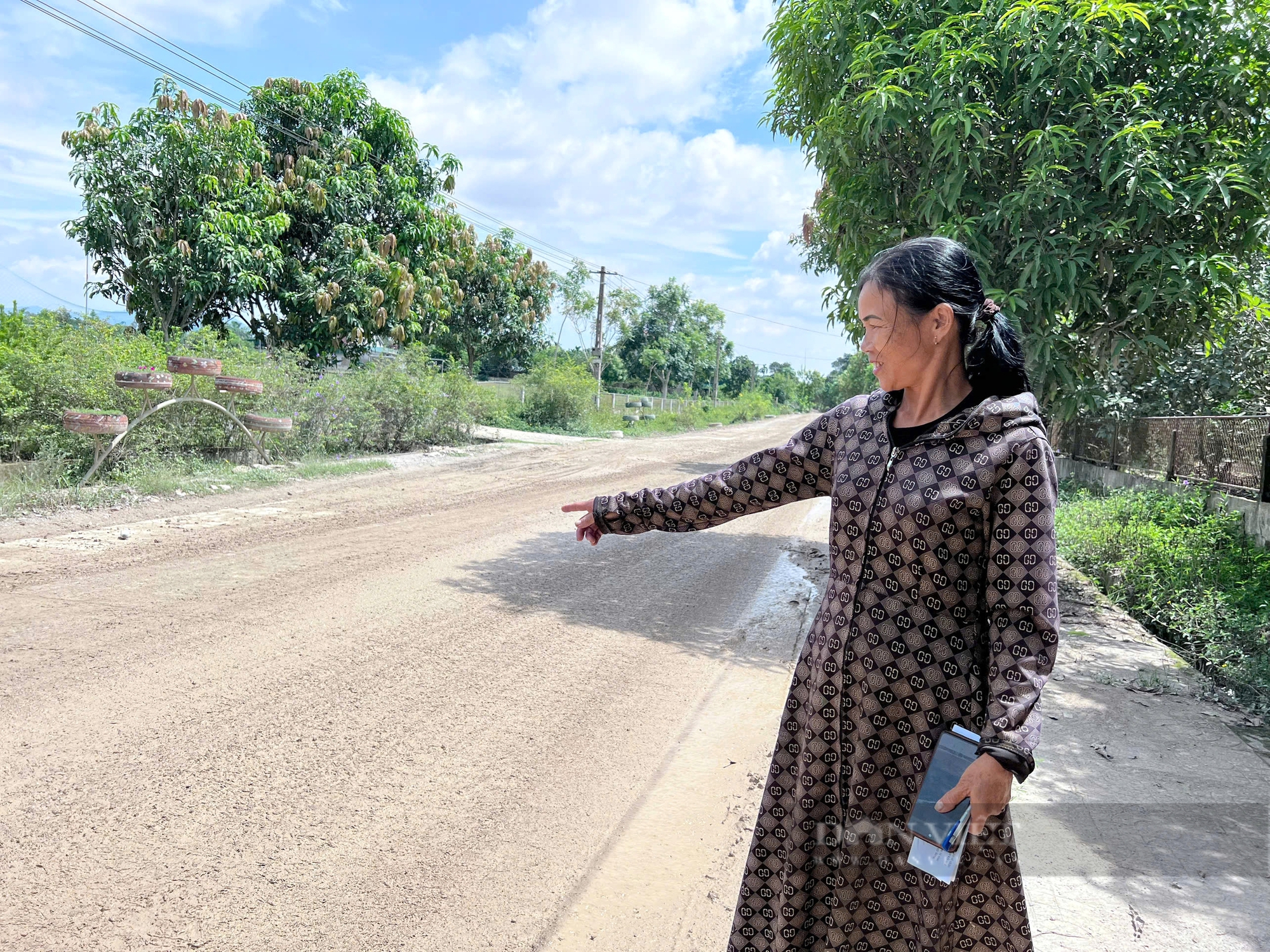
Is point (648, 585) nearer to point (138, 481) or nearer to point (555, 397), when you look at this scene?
point (138, 481)

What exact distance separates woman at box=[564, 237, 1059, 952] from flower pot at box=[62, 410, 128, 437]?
9.17 meters

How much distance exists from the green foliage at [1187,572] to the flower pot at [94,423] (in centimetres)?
Answer: 992

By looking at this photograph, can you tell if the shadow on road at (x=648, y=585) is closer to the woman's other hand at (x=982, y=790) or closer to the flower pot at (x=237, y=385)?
→ the woman's other hand at (x=982, y=790)

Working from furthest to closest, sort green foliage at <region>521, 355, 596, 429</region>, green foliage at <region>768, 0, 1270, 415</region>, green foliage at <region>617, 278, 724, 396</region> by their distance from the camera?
1. green foliage at <region>617, 278, 724, 396</region>
2. green foliage at <region>521, 355, 596, 429</region>
3. green foliage at <region>768, 0, 1270, 415</region>

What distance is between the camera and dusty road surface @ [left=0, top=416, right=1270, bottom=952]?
260cm

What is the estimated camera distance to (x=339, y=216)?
18266 millimetres

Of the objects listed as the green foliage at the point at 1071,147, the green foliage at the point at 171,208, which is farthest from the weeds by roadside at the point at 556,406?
the green foliage at the point at 1071,147

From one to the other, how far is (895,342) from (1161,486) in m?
8.90

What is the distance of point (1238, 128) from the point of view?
616 cm

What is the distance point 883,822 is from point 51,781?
3.00 metres

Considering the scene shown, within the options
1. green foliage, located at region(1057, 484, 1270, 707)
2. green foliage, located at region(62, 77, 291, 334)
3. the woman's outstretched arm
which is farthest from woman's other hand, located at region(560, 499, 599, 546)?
green foliage, located at region(62, 77, 291, 334)

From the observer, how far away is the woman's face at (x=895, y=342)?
184cm

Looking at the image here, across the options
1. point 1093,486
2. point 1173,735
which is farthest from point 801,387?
point 1173,735

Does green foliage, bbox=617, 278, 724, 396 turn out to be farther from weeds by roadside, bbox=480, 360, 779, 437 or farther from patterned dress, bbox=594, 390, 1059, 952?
patterned dress, bbox=594, 390, 1059, 952
